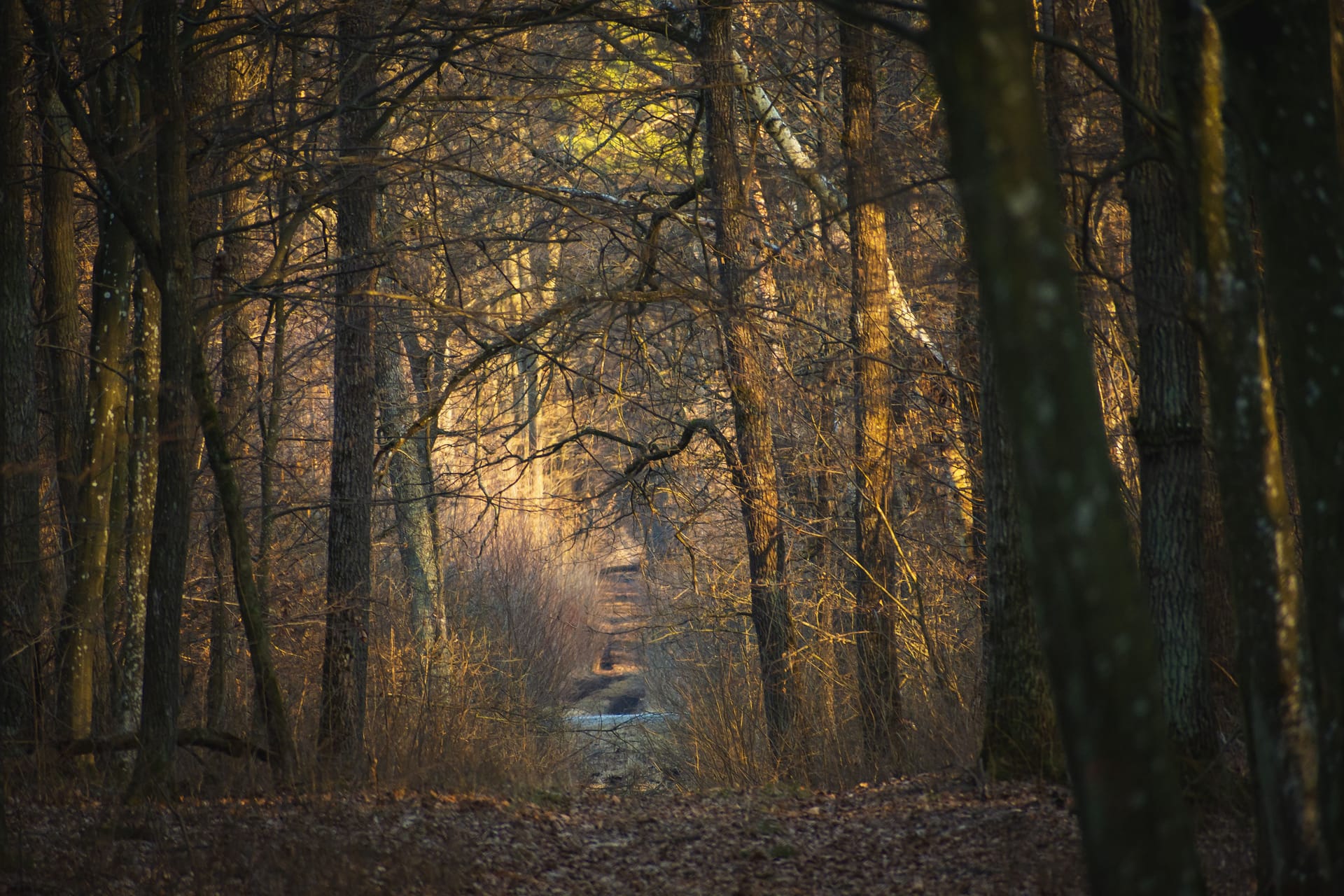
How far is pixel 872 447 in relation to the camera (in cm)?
1130

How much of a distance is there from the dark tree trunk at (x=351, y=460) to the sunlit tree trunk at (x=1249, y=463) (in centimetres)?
652

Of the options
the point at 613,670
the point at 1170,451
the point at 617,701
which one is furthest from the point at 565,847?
the point at 613,670

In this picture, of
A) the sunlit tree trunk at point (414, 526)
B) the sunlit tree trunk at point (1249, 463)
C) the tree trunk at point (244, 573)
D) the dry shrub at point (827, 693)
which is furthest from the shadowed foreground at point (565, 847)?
the sunlit tree trunk at point (414, 526)

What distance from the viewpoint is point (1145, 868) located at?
250 centimetres

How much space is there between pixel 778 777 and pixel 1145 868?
8.64 metres

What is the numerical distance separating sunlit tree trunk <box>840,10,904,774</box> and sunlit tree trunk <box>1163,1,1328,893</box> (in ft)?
22.3

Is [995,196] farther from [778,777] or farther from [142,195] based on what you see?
[778,777]

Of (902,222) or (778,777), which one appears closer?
(778,777)

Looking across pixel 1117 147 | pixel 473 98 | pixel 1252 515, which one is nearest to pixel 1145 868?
pixel 1252 515

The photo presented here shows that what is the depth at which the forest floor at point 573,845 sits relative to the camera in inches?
210

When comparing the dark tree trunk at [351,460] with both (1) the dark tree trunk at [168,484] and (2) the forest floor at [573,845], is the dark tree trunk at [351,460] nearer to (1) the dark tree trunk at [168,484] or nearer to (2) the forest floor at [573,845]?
(2) the forest floor at [573,845]

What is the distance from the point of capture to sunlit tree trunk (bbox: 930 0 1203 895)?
8.05 feet

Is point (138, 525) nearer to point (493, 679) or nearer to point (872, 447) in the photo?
point (872, 447)

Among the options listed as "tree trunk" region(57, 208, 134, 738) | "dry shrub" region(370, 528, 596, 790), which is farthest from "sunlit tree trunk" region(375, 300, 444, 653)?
"tree trunk" region(57, 208, 134, 738)
